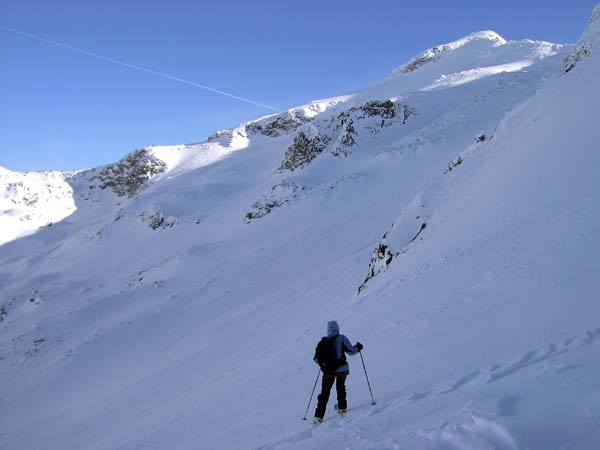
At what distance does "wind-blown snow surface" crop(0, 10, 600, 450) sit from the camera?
5.30 metres

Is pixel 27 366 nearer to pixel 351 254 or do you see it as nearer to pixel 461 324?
pixel 351 254

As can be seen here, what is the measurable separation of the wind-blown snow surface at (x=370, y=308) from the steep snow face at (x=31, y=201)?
97.8 feet

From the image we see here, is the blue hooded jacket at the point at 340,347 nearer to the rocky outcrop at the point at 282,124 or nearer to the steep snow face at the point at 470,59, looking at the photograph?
the steep snow face at the point at 470,59

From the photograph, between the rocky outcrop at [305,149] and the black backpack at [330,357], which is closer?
the black backpack at [330,357]

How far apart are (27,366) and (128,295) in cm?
777

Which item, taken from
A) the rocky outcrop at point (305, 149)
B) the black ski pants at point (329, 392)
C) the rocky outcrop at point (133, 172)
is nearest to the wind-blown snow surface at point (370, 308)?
the black ski pants at point (329, 392)

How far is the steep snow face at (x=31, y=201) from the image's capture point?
7088 cm

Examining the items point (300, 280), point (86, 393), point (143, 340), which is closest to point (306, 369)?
point (300, 280)

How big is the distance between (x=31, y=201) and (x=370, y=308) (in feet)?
280

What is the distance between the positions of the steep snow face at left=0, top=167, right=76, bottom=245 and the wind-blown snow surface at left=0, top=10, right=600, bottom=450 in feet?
97.8

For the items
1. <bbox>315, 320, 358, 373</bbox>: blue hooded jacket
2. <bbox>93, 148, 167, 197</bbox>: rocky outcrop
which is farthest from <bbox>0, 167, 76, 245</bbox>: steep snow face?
<bbox>315, 320, 358, 373</bbox>: blue hooded jacket

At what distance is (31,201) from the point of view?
79.4 metres

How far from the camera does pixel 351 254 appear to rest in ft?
78.1

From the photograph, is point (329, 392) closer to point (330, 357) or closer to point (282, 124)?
point (330, 357)
